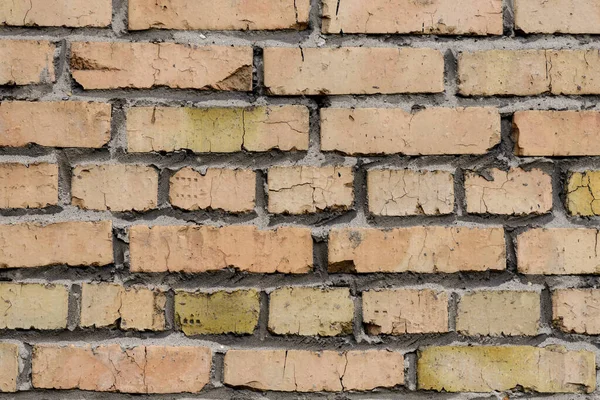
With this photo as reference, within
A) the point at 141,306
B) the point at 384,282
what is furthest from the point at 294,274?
the point at 141,306

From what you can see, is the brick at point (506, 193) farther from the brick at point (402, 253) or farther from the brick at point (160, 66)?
the brick at point (160, 66)

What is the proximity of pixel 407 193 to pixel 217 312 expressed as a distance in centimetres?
40

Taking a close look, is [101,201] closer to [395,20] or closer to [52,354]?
[52,354]

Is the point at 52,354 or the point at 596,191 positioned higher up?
the point at 596,191

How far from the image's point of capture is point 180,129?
1.14 metres

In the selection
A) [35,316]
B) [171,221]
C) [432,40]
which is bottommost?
[35,316]

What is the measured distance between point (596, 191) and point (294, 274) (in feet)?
1.85

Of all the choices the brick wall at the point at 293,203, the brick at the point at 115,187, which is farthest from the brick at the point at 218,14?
the brick at the point at 115,187

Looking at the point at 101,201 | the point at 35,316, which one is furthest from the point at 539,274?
the point at 35,316

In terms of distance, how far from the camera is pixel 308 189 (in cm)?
114

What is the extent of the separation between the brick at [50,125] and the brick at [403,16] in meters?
0.46

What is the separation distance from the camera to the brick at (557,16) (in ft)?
3.81

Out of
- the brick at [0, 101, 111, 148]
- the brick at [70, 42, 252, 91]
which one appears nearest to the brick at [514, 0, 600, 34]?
the brick at [70, 42, 252, 91]

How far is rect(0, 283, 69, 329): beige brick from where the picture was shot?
3.68 feet
